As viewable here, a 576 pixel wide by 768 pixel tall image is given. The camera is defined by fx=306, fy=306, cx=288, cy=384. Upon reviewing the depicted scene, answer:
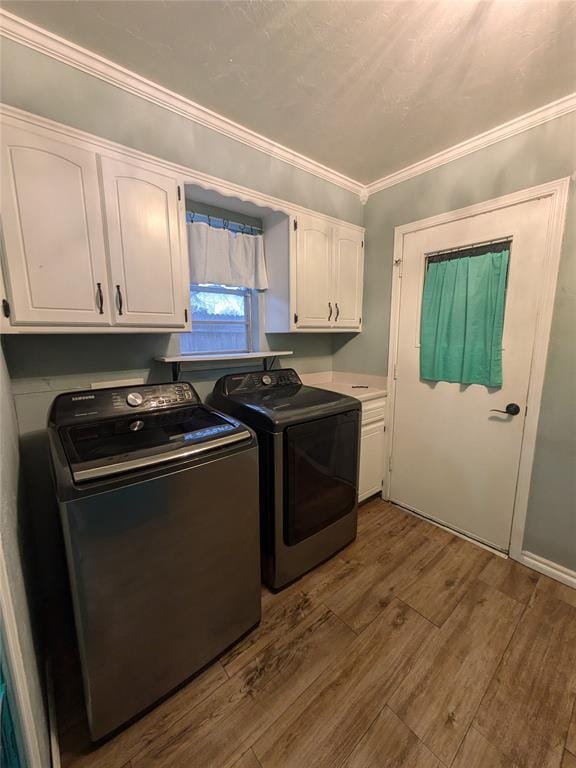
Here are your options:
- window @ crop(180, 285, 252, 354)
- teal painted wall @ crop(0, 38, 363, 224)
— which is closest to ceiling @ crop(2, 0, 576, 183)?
teal painted wall @ crop(0, 38, 363, 224)

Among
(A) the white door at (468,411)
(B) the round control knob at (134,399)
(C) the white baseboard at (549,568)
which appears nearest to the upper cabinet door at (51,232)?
(B) the round control knob at (134,399)

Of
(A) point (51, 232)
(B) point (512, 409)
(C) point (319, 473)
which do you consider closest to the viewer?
(A) point (51, 232)

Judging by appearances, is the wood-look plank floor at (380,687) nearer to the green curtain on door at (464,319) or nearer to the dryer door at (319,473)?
the dryer door at (319,473)

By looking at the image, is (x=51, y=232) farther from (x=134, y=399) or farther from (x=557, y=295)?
(x=557, y=295)

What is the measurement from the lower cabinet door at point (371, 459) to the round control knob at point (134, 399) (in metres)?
1.56

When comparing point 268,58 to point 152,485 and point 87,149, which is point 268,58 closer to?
point 87,149

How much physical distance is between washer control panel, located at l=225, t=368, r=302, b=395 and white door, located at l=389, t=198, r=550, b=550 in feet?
2.90

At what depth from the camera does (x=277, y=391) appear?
212cm

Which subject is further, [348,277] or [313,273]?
[348,277]

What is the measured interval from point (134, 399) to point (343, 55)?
1.85 metres

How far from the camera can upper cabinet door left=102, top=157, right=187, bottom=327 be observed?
4.60ft

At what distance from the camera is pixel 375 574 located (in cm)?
185

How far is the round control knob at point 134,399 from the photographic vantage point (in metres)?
1.54

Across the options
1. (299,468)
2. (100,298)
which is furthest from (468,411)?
(100,298)
